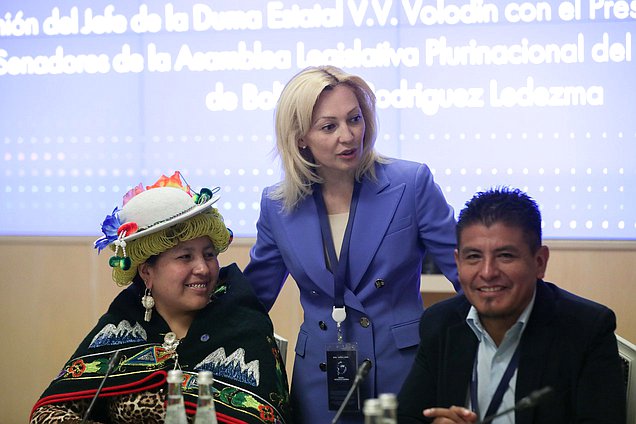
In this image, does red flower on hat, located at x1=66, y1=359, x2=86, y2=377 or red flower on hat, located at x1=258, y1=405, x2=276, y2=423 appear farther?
red flower on hat, located at x1=66, y1=359, x2=86, y2=377

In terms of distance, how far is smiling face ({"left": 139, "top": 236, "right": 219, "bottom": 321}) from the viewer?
2746 millimetres

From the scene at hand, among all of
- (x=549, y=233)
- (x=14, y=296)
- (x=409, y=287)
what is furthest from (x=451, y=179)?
(x=14, y=296)

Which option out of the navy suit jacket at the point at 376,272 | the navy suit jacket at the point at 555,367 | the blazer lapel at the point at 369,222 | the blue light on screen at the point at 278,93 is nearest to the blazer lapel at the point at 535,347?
the navy suit jacket at the point at 555,367

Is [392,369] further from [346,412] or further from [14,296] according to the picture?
[14,296]

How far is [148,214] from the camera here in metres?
2.73

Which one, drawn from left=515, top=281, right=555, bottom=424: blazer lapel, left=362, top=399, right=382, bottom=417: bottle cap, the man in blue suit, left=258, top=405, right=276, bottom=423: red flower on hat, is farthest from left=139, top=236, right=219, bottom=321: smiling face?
left=362, top=399, right=382, bottom=417: bottle cap

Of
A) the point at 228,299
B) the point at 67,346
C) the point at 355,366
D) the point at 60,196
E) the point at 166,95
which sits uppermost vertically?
the point at 166,95

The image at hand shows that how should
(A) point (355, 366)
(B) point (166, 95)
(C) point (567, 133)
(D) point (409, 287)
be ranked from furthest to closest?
(B) point (166, 95)
(C) point (567, 133)
(D) point (409, 287)
(A) point (355, 366)

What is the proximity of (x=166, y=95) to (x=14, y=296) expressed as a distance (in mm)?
1438

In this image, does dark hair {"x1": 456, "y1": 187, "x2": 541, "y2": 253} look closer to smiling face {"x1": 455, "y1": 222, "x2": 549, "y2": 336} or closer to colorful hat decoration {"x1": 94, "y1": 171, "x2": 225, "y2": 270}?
smiling face {"x1": 455, "y1": 222, "x2": 549, "y2": 336}

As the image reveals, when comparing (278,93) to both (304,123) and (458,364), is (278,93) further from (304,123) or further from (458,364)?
(458,364)

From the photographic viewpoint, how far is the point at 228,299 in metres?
2.81

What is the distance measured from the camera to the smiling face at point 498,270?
2188 mm

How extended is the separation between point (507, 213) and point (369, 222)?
705mm
